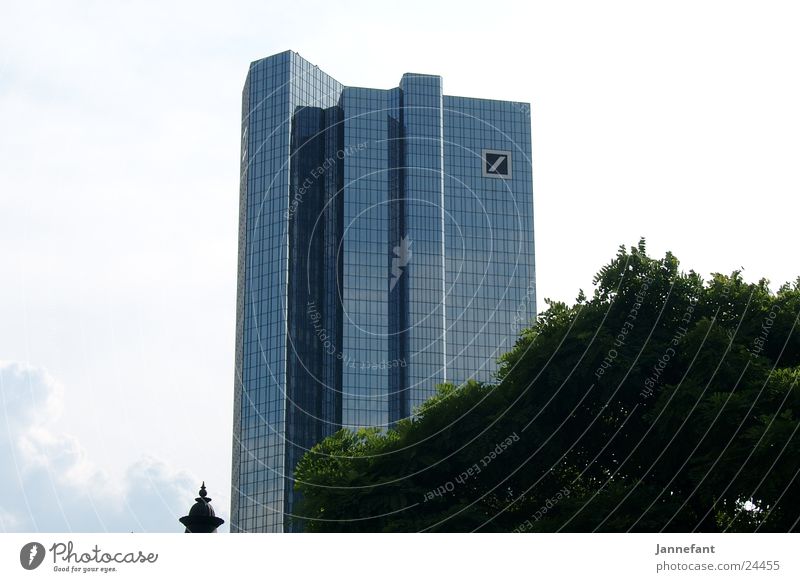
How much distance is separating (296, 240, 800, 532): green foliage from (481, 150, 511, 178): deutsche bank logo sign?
131 metres

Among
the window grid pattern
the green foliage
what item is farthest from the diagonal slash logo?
the green foliage

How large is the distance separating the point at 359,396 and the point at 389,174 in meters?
32.9

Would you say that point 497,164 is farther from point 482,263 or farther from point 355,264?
point 355,264

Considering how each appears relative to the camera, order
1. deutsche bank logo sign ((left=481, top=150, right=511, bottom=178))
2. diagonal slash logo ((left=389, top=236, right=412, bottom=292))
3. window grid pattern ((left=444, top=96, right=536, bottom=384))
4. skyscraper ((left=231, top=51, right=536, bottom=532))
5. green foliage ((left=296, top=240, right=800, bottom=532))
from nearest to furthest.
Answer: green foliage ((left=296, top=240, right=800, bottom=532))
skyscraper ((left=231, top=51, right=536, bottom=532))
diagonal slash logo ((left=389, top=236, right=412, bottom=292))
window grid pattern ((left=444, top=96, right=536, bottom=384))
deutsche bank logo sign ((left=481, top=150, right=511, bottom=178))

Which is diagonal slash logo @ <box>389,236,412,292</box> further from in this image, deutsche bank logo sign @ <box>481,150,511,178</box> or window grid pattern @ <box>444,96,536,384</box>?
deutsche bank logo sign @ <box>481,150,511,178</box>

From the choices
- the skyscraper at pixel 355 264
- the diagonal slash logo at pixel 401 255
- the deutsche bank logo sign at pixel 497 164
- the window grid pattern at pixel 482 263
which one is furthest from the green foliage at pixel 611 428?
the deutsche bank logo sign at pixel 497 164

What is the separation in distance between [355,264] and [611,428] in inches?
4352

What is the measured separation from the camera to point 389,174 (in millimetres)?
173250

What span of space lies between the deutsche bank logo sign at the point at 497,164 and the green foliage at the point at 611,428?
430 feet

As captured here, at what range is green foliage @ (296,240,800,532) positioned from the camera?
39.7 m

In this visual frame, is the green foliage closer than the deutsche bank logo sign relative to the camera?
Yes

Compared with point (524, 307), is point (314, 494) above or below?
below

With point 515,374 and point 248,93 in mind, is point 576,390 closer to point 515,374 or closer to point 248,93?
point 515,374
